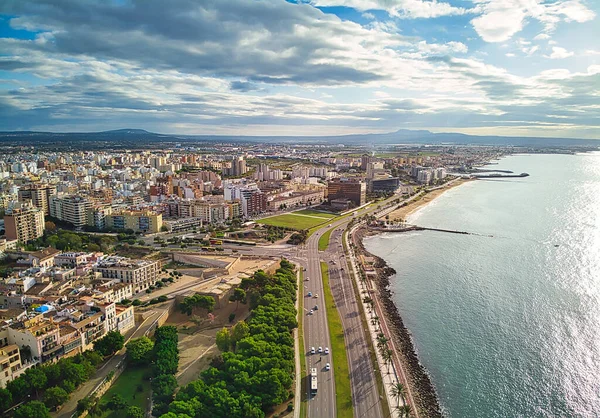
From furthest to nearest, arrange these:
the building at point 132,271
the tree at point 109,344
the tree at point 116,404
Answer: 1. the building at point 132,271
2. the tree at point 109,344
3. the tree at point 116,404

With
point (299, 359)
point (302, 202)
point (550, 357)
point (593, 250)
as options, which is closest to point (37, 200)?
point (302, 202)

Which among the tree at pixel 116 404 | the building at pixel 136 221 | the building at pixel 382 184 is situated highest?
the building at pixel 382 184

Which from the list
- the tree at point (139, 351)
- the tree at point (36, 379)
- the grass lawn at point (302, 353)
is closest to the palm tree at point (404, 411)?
the grass lawn at point (302, 353)

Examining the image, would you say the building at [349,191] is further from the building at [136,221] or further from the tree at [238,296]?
the tree at [238,296]

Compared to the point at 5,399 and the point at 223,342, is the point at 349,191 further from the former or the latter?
the point at 5,399

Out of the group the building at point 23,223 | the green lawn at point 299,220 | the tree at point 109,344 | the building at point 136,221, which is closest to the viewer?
the tree at point 109,344

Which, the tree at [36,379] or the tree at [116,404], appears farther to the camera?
the tree at [36,379]

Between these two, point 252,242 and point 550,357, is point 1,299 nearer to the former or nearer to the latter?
point 252,242
